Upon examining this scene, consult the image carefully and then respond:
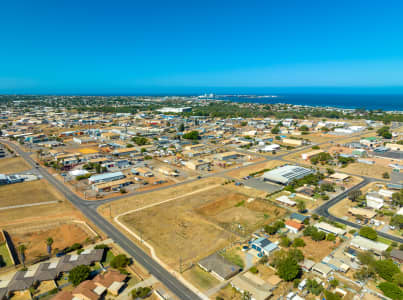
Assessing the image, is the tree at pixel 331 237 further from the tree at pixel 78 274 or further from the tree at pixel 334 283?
the tree at pixel 78 274

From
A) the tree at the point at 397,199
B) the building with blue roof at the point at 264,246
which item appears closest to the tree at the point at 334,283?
the building with blue roof at the point at 264,246

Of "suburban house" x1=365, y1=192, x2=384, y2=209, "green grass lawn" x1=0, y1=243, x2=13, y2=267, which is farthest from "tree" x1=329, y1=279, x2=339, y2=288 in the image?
"green grass lawn" x1=0, y1=243, x2=13, y2=267

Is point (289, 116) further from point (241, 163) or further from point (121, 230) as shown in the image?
point (121, 230)

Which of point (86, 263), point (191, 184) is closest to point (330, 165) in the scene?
point (191, 184)

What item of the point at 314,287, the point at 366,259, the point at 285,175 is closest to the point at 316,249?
the point at 366,259

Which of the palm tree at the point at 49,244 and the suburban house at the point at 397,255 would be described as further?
the palm tree at the point at 49,244
